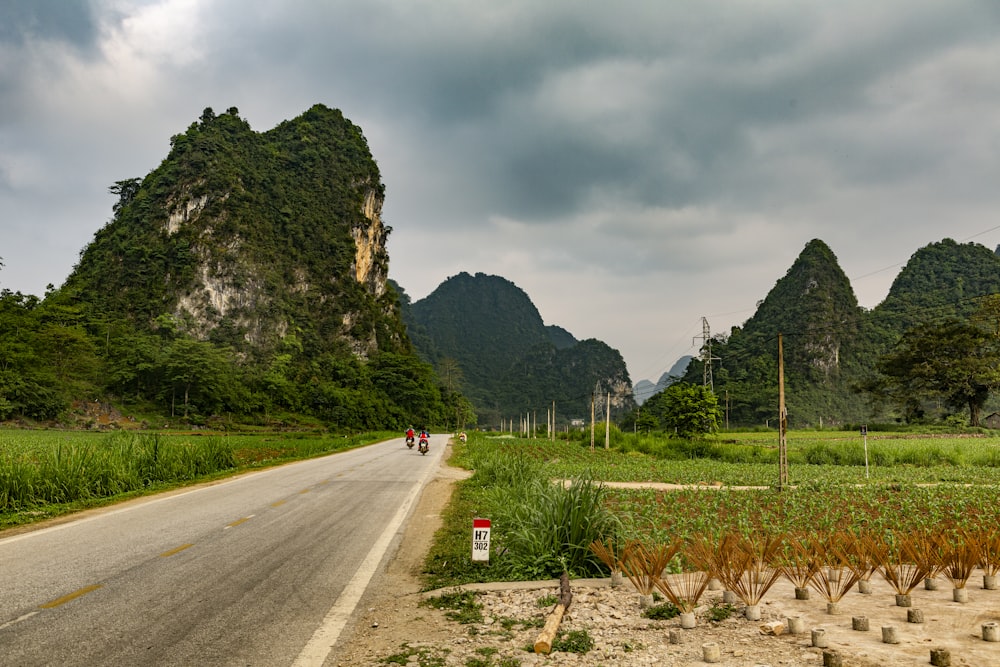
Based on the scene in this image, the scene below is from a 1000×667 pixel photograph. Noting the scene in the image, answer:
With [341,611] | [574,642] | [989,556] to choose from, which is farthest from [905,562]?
[341,611]

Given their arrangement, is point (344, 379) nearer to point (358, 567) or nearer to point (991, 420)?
point (991, 420)

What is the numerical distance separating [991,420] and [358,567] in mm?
76716

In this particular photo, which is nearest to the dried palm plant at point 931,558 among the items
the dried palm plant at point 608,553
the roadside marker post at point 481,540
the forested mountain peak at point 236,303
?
the dried palm plant at point 608,553

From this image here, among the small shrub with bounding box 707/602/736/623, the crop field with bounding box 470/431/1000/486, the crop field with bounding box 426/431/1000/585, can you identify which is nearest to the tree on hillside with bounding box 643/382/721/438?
the crop field with bounding box 470/431/1000/486

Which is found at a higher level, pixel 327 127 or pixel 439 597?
pixel 327 127

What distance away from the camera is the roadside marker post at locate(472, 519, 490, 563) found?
280 inches

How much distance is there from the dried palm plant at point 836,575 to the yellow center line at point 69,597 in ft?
23.8

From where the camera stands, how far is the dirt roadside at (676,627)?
4.17m

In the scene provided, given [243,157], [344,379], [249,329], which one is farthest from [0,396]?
[243,157]

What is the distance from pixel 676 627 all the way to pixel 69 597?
594 centimetres

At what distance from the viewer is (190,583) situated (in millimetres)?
6637

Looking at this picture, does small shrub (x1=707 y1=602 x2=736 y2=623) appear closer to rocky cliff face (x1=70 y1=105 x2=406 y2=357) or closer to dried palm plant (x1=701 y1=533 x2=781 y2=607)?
dried palm plant (x1=701 y1=533 x2=781 y2=607)

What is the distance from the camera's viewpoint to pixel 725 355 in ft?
386

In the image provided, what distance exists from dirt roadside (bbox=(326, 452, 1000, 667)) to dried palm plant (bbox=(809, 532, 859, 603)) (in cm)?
13
